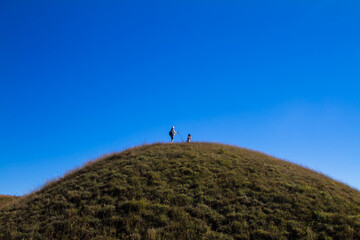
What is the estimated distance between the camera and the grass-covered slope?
1027 centimetres

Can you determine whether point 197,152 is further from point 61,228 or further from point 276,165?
point 61,228

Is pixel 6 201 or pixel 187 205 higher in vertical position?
pixel 187 205

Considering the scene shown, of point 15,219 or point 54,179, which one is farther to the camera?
point 54,179

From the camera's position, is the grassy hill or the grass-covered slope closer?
the grass-covered slope

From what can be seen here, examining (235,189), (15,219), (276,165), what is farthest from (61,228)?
(276,165)

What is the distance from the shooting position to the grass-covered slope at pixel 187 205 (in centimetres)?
1027

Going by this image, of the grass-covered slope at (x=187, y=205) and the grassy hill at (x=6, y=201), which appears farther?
the grassy hill at (x=6, y=201)

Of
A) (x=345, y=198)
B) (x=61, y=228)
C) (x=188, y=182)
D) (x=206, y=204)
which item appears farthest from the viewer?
(x=188, y=182)

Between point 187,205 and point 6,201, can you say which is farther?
point 6,201

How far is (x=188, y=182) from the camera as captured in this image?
14672 mm

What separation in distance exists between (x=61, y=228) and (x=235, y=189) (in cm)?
956

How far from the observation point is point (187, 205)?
1211 centimetres

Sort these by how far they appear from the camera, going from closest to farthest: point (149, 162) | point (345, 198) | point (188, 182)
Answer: point (345, 198), point (188, 182), point (149, 162)

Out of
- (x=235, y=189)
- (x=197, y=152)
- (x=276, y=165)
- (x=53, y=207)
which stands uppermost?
(x=197, y=152)
